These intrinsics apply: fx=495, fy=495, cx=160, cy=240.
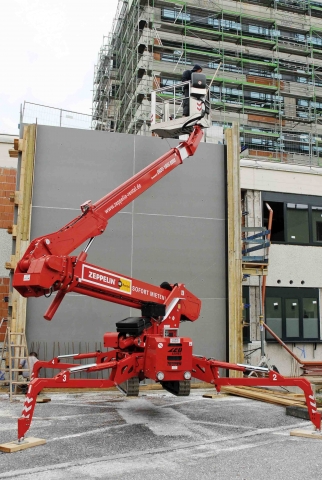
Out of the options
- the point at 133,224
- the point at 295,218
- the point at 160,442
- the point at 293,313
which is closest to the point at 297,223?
the point at 295,218

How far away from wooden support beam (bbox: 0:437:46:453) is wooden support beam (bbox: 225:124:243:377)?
739 cm

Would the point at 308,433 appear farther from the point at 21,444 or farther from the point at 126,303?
the point at 21,444

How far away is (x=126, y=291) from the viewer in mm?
9609

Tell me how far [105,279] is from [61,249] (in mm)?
1013

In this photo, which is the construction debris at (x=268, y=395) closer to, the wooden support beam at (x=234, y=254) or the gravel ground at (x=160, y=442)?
the gravel ground at (x=160, y=442)

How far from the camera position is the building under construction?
38500mm

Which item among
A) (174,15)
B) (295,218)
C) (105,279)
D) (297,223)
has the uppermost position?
(174,15)

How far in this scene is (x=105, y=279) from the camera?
30.4 feet

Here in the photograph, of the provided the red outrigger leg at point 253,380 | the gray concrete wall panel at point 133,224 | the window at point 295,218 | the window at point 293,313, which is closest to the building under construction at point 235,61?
the window at point 295,218

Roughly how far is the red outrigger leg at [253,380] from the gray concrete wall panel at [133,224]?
4.51 meters

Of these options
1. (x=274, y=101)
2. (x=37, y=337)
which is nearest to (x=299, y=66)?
(x=274, y=101)

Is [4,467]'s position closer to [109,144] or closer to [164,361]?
[164,361]

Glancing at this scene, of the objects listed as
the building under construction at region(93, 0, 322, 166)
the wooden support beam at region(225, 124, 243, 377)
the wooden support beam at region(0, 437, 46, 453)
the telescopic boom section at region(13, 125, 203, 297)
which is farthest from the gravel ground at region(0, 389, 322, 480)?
the building under construction at region(93, 0, 322, 166)

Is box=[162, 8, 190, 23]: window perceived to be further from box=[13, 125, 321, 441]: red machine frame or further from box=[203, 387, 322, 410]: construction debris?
box=[203, 387, 322, 410]: construction debris
